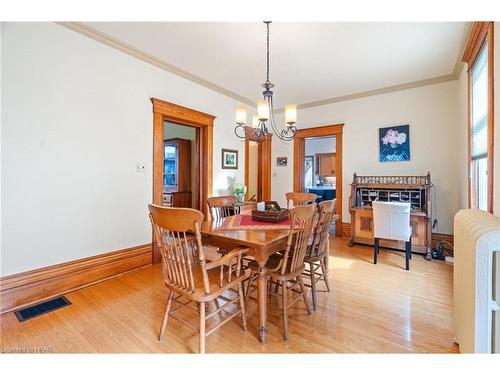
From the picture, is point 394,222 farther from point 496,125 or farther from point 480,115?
point 496,125

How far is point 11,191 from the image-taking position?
2.07 metres

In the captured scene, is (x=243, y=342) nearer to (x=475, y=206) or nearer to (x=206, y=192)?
(x=206, y=192)

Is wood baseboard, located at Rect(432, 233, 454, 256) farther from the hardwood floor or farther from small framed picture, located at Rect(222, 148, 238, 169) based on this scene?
small framed picture, located at Rect(222, 148, 238, 169)

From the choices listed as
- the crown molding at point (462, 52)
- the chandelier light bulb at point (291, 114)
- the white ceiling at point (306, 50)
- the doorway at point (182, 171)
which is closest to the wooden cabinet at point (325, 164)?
the white ceiling at point (306, 50)

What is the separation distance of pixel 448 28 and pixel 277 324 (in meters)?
3.34

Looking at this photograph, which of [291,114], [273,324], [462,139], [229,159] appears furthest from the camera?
[229,159]

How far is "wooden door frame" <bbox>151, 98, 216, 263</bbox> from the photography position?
321 centimetres

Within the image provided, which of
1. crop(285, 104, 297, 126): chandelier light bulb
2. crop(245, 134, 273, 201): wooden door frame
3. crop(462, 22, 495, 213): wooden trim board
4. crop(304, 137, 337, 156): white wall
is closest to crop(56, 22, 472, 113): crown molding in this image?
crop(462, 22, 495, 213): wooden trim board

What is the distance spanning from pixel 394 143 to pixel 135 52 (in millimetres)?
4165

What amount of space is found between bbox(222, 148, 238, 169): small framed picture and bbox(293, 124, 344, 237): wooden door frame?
143cm

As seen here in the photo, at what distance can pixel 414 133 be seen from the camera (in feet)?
12.9

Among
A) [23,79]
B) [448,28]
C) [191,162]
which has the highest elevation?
[448,28]

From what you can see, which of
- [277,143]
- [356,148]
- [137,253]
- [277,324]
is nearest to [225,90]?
[277,143]

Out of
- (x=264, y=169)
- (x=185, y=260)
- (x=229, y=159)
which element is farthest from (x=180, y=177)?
(x=185, y=260)
